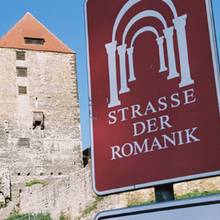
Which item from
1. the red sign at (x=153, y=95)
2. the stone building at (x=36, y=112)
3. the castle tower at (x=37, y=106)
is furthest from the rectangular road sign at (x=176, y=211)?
the castle tower at (x=37, y=106)

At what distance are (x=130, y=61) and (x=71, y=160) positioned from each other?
28.1 metres

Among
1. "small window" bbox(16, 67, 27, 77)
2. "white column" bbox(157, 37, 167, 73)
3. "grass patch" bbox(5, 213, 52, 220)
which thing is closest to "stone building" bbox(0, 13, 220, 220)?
"small window" bbox(16, 67, 27, 77)

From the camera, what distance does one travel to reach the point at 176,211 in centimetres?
124

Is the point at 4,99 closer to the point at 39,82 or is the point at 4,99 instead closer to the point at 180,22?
the point at 39,82

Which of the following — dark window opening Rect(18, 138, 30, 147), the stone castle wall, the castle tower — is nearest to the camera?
the stone castle wall

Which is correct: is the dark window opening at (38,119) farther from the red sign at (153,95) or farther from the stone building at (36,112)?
the red sign at (153,95)

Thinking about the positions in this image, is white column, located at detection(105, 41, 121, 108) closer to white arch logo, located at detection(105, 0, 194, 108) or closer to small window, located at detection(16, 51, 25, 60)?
white arch logo, located at detection(105, 0, 194, 108)

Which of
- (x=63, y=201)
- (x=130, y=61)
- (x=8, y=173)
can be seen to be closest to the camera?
(x=130, y=61)

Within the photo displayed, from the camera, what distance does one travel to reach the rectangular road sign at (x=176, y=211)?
3.88 feet

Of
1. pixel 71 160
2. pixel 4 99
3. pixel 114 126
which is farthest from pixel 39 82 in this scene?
pixel 114 126

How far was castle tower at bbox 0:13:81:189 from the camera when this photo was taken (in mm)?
28609

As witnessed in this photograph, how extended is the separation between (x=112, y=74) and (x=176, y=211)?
0.47 meters

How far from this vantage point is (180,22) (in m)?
1.42

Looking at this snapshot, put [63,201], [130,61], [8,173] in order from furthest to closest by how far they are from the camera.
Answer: [8,173] → [63,201] → [130,61]
